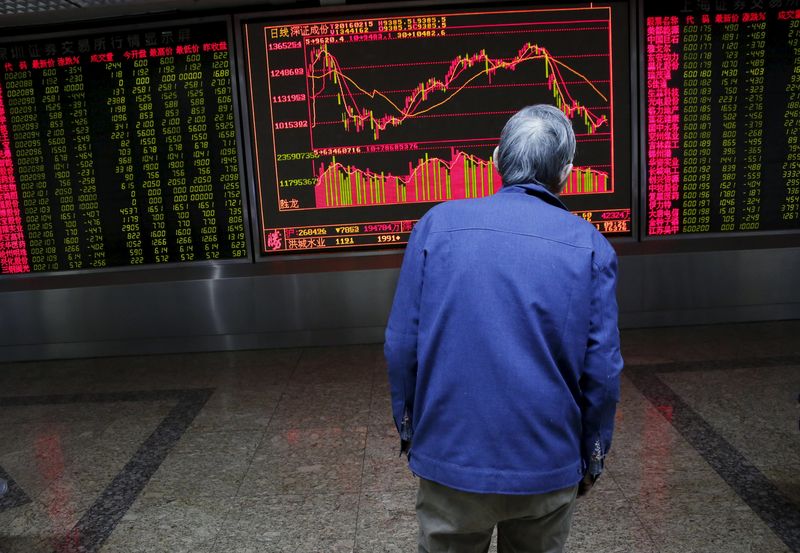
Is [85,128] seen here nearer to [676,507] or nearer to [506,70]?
[506,70]

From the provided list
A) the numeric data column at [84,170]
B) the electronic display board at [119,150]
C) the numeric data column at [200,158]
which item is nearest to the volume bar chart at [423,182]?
the electronic display board at [119,150]

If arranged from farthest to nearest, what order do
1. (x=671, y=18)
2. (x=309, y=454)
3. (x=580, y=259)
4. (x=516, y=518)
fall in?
1. (x=671, y=18)
2. (x=309, y=454)
3. (x=516, y=518)
4. (x=580, y=259)

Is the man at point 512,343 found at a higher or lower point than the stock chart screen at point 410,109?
lower

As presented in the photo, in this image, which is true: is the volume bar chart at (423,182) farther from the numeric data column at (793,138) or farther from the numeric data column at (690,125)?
the numeric data column at (793,138)

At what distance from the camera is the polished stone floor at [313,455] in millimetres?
2467

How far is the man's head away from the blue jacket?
0.05 meters

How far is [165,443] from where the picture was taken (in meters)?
3.35

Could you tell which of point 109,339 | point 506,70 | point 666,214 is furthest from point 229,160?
point 666,214

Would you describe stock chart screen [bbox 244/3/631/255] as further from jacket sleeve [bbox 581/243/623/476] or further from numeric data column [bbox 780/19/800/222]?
jacket sleeve [bbox 581/243/623/476]

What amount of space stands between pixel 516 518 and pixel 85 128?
4190mm

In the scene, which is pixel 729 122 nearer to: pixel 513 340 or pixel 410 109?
pixel 410 109

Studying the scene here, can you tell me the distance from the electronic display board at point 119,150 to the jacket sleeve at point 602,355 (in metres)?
3.67

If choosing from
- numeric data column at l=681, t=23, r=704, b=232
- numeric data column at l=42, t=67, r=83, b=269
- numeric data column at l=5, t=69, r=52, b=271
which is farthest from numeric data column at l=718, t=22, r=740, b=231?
numeric data column at l=5, t=69, r=52, b=271

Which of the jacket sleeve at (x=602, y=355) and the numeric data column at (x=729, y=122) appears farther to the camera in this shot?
the numeric data column at (x=729, y=122)
